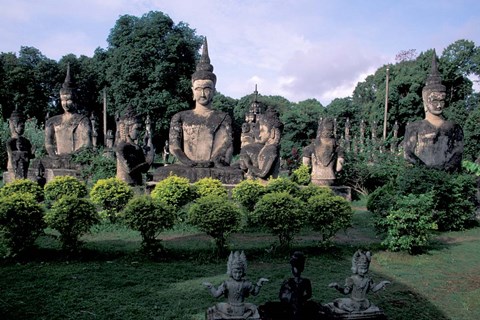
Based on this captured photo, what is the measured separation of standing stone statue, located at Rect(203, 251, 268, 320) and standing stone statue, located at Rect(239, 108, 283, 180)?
25.8 feet

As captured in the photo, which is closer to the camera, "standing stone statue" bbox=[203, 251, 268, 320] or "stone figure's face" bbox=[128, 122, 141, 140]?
"standing stone statue" bbox=[203, 251, 268, 320]

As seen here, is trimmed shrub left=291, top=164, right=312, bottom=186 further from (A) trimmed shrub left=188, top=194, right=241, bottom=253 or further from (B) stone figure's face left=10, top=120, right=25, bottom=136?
(B) stone figure's face left=10, top=120, right=25, bottom=136

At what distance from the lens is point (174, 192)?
9.38 meters

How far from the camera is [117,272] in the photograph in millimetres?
6234

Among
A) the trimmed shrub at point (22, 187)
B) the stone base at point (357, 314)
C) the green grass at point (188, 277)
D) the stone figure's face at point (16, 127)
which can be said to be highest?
the stone figure's face at point (16, 127)

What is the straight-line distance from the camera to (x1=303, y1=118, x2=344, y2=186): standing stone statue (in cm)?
1396

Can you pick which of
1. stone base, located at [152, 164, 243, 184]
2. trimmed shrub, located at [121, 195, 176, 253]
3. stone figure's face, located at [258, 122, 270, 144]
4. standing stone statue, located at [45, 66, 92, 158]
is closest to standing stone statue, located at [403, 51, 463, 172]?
stone figure's face, located at [258, 122, 270, 144]

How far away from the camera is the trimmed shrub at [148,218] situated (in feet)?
22.4

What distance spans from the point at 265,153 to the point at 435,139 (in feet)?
15.1

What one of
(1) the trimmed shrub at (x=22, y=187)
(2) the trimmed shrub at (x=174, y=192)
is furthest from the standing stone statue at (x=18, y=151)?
(2) the trimmed shrub at (x=174, y=192)

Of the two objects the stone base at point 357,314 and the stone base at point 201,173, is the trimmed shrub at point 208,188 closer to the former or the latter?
the stone base at point 201,173

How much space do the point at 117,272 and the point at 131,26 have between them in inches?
1286

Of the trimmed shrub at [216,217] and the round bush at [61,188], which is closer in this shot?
the trimmed shrub at [216,217]

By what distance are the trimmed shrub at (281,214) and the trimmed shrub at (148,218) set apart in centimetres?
160
